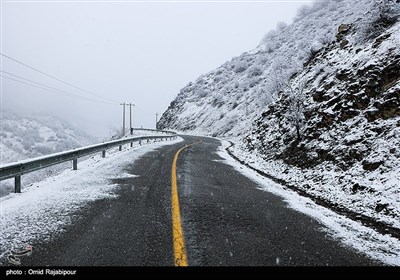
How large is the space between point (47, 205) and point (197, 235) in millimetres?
3605

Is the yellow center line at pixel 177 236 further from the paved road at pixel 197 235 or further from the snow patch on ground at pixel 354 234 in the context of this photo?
the snow patch on ground at pixel 354 234

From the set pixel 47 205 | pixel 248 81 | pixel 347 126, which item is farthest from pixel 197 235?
pixel 248 81

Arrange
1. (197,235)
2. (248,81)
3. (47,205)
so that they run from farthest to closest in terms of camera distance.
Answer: (248,81)
(47,205)
(197,235)

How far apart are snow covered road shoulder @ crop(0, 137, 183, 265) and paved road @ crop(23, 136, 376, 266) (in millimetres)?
332

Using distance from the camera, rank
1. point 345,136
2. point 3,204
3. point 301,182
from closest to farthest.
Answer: point 3,204 → point 301,182 → point 345,136

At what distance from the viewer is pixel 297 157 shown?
12.8 m

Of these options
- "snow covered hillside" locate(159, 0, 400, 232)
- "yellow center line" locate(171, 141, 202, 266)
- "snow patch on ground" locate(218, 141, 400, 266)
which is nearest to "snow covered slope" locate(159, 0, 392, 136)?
"snow covered hillside" locate(159, 0, 400, 232)

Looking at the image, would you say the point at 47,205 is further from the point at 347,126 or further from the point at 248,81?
the point at 248,81

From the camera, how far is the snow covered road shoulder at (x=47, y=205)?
187 inches

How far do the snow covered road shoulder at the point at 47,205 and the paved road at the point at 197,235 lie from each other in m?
0.33

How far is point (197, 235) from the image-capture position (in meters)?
4.82

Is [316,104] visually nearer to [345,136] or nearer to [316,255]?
[345,136]
